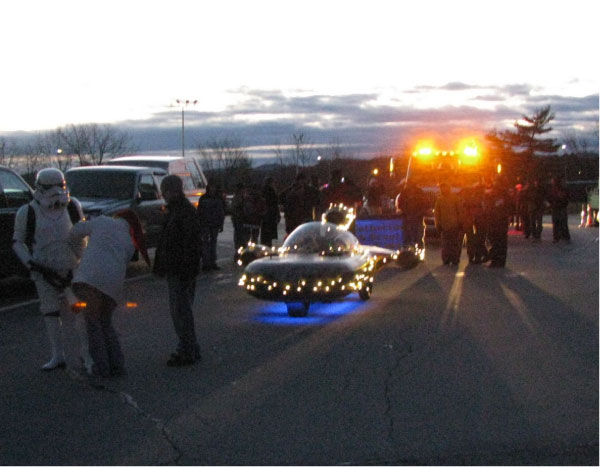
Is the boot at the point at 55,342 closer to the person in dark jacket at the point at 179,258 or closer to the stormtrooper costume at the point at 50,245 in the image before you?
the stormtrooper costume at the point at 50,245

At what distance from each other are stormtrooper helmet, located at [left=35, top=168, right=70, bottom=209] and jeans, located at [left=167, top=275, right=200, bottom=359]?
49.3 inches

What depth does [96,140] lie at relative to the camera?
5238 cm

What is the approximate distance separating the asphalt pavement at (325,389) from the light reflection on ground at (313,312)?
0.09 feet

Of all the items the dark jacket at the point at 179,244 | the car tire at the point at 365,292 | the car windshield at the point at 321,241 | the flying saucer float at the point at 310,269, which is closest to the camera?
the dark jacket at the point at 179,244

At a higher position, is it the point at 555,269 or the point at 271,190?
the point at 271,190

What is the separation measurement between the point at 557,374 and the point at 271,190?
1291 centimetres

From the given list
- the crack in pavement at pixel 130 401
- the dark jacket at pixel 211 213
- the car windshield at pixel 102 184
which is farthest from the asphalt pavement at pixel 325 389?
the car windshield at pixel 102 184

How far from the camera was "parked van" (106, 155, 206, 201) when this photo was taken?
23.9 m

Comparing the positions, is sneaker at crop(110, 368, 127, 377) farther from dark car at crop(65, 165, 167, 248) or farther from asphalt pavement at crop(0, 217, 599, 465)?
dark car at crop(65, 165, 167, 248)

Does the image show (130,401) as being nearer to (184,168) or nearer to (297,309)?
(297,309)

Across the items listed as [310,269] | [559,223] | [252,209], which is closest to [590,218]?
[559,223]

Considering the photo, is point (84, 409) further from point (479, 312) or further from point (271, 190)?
point (271, 190)

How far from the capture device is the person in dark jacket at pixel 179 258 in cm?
931

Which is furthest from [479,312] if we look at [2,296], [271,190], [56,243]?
[271,190]
